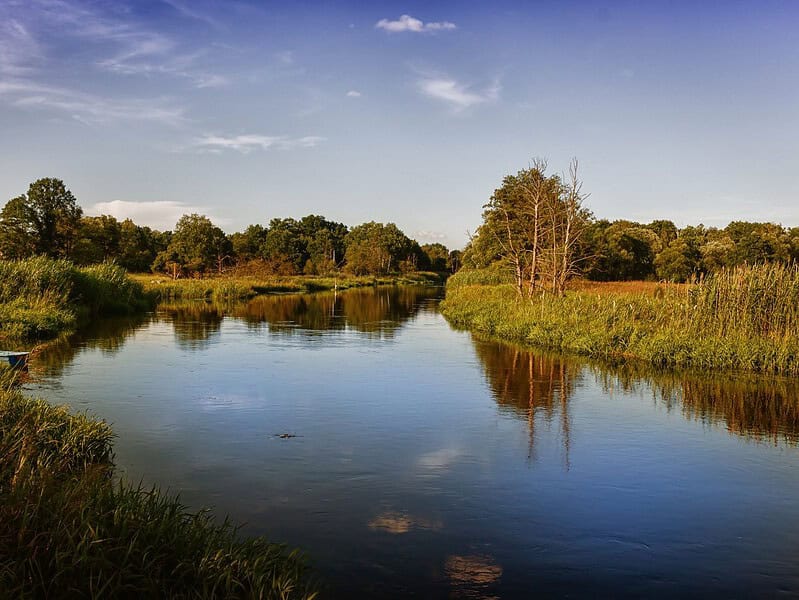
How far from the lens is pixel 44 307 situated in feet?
76.4

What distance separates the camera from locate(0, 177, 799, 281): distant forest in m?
35.6

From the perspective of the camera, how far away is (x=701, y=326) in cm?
1850

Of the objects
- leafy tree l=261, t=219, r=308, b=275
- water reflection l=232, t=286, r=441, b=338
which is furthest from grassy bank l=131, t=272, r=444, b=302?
leafy tree l=261, t=219, r=308, b=275

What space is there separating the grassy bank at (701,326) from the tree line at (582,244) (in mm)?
6381

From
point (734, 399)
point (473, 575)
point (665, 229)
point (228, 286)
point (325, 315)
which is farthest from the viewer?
point (665, 229)

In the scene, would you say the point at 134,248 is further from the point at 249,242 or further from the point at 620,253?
the point at 620,253

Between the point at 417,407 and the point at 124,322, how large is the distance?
19.6 meters

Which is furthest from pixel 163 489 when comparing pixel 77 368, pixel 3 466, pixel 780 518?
pixel 77 368

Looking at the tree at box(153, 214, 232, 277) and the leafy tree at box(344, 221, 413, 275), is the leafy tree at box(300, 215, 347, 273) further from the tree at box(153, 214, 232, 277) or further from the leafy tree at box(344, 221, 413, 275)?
the tree at box(153, 214, 232, 277)

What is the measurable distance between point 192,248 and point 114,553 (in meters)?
66.1

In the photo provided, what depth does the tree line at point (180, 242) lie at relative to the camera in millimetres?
50719

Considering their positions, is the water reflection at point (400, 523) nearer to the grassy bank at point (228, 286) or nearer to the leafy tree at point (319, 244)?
the grassy bank at point (228, 286)

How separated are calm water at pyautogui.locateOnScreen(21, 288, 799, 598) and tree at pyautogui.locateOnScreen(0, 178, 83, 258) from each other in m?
37.0

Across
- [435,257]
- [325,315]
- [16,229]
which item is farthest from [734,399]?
[435,257]
